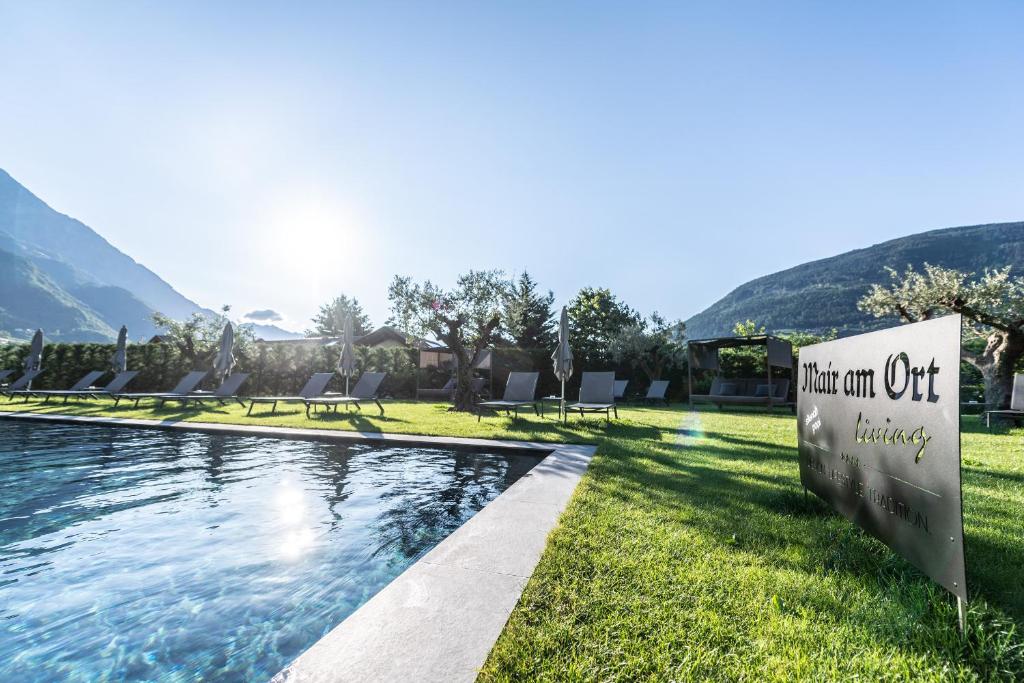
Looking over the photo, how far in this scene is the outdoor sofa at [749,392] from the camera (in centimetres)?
1499

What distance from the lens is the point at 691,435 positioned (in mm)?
8438

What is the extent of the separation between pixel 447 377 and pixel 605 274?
76.1ft

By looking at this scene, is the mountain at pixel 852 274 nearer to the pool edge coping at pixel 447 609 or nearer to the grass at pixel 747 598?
the grass at pixel 747 598

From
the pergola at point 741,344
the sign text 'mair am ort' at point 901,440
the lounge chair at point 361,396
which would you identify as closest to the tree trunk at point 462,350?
the lounge chair at point 361,396

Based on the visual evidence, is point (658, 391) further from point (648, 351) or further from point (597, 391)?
point (597, 391)

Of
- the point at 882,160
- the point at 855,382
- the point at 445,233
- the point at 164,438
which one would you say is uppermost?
the point at 882,160

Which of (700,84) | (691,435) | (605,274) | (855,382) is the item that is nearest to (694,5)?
(700,84)

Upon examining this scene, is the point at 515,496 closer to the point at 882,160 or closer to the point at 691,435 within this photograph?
the point at 691,435

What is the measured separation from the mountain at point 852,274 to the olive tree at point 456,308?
89.1 meters

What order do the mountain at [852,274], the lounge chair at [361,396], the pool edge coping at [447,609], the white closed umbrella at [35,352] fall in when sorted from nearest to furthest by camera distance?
1. the pool edge coping at [447,609]
2. the lounge chair at [361,396]
3. the white closed umbrella at [35,352]
4. the mountain at [852,274]

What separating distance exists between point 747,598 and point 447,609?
4.71 feet

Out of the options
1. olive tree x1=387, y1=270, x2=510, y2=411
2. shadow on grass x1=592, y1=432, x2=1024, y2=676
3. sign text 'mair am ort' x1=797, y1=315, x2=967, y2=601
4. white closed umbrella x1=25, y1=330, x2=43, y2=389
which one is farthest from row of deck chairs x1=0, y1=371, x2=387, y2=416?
sign text 'mair am ort' x1=797, y1=315, x2=967, y2=601

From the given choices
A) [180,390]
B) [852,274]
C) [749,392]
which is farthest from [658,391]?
[852,274]

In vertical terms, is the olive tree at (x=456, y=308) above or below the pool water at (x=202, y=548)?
above
